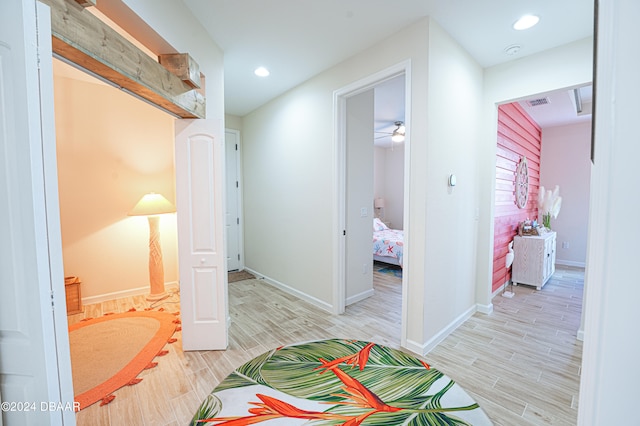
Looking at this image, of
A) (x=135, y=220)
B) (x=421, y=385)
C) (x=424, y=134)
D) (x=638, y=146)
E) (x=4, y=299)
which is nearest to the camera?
(x=638, y=146)

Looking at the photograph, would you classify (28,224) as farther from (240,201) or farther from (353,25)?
(240,201)

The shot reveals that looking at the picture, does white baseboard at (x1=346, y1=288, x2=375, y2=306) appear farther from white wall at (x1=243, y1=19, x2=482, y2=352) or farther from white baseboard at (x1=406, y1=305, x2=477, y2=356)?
white baseboard at (x1=406, y1=305, x2=477, y2=356)

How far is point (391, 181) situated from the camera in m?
7.79

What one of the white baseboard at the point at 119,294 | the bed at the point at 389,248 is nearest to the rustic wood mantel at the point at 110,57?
the white baseboard at the point at 119,294

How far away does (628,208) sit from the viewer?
414mm

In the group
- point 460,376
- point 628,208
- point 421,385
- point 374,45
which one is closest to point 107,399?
point 421,385

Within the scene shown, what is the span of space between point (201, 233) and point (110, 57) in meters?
1.40

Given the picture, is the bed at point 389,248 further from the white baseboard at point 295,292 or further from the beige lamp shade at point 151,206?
the beige lamp shade at point 151,206

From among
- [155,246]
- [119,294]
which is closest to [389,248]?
[155,246]

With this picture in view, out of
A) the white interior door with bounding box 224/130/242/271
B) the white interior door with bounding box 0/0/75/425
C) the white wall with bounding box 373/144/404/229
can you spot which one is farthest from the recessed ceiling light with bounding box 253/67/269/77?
the white wall with bounding box 373/144/404/229

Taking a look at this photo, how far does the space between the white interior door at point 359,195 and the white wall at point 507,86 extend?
1.35m

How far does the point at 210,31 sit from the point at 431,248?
9.26 ft

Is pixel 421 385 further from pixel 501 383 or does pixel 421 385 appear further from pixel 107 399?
pixel 107 399

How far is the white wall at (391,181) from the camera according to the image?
7559mm
